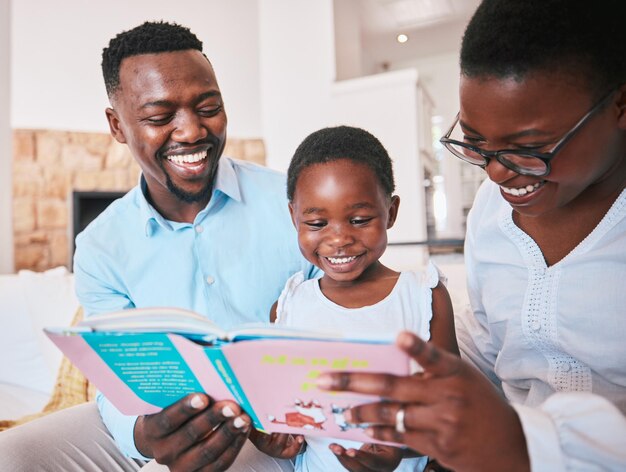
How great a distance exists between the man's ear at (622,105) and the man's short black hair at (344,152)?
49cm

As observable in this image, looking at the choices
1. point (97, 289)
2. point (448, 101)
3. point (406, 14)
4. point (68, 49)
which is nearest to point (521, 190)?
point (97, 289)

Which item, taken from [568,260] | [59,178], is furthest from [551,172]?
[59,178]

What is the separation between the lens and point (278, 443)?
1.10 meters

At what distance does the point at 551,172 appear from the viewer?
857 millimetres

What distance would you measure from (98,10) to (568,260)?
5122 mm

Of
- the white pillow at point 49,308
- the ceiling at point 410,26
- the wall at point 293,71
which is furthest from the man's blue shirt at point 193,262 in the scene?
the ceiling at point 410,26

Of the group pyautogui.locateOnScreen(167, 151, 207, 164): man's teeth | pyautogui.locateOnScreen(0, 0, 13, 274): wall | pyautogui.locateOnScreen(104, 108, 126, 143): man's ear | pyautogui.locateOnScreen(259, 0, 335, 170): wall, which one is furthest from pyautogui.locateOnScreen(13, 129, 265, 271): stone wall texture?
pyautogui.locateOnScreen(167, 151, 207, 164): man's teeth

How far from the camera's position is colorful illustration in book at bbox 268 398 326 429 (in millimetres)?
806

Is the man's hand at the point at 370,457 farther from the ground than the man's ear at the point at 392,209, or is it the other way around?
the man's ear at the point at 392,209

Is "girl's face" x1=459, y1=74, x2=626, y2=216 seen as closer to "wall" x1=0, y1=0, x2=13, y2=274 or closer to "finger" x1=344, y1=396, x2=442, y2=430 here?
"finger" x1=344, y1=396, x2=442, y2=430

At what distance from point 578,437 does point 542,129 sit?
43 cm

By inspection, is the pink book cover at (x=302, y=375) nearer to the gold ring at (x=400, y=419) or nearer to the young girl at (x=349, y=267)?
the gold ring at (x=400, y=419)

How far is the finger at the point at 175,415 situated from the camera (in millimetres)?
869

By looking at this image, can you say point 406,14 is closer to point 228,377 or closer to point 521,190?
point 521,190
